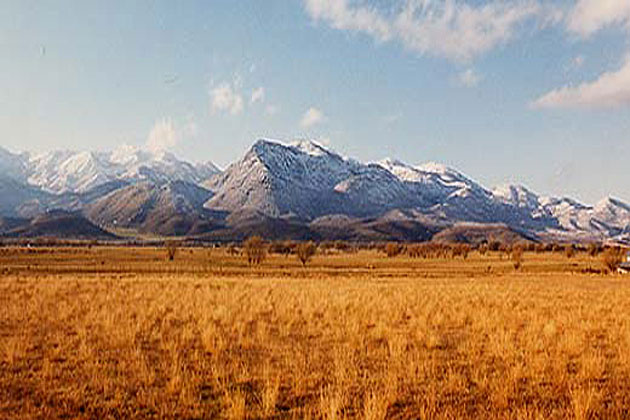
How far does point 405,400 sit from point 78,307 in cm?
1784

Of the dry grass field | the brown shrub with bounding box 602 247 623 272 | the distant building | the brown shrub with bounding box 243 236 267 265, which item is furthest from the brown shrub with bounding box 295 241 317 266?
the dry grass field

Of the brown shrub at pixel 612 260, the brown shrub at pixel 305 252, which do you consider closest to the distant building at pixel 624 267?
the brown shrub at pixel 612 260

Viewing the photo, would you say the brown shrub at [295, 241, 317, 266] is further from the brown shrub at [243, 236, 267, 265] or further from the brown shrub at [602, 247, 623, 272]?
the brown shrub at [602, 247, 623, 272]

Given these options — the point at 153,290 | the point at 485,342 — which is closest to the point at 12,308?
the point at 153,290

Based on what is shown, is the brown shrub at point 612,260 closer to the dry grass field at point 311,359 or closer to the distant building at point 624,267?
the distant building at point 624,267

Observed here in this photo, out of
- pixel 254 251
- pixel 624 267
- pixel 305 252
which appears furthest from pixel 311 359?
pixel 254 251

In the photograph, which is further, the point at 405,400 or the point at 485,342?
the point at 485,342

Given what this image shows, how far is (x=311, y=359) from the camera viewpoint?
44.9 ft

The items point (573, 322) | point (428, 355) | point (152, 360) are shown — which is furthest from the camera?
point (573, 322)

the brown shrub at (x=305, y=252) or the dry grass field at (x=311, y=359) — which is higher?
the brown shrub at (x=305, y=252)

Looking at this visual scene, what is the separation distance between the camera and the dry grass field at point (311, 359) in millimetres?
9453

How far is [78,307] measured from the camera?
23.3 metres

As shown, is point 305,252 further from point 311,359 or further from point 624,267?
point 311,359

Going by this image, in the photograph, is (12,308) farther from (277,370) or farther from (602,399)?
(602,399)
